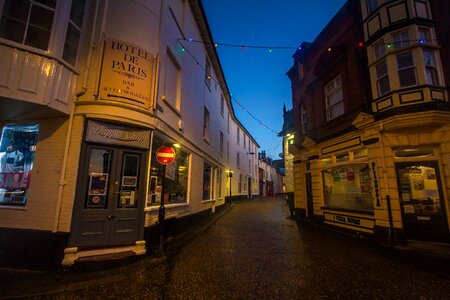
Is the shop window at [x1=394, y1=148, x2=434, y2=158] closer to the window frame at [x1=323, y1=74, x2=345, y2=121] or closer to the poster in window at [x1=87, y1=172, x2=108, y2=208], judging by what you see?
the window frame at [x1=323, y1=74, x2=345, y2=121]

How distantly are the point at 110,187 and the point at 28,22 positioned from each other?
169 inches

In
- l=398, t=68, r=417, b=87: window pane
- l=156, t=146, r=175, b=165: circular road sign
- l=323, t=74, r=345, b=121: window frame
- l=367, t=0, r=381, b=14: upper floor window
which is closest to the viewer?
l=156, t=146, r=175, b=165: circular road sign

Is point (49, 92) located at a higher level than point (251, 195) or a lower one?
higher

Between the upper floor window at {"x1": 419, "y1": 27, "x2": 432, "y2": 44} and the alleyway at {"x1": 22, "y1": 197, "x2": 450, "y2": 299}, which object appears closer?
the alleyway at {"x1": 22, "y1": 197, "x2": 450, "y2": 299}

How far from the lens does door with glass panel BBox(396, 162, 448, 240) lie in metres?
6.91

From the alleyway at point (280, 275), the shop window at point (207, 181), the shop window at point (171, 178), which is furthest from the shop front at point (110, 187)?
the shop window at point (207, 181)

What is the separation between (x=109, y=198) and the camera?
→ 5.59 meters

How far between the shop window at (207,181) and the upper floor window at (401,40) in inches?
387

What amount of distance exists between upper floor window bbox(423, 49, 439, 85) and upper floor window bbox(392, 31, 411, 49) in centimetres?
63

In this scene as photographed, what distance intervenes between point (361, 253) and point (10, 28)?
10.7 m

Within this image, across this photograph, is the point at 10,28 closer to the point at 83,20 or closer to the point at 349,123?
the point at 83,20

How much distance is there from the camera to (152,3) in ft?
22.5

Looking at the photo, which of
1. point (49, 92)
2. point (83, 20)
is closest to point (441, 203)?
point (49, 92)

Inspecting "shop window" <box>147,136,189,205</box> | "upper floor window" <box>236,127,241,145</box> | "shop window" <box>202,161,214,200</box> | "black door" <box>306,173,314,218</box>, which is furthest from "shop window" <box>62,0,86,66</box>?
"upper floor window" <box>236,127,241,145</box>
